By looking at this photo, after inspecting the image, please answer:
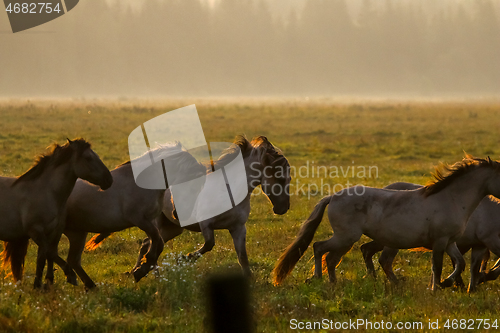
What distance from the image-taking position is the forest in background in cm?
14212

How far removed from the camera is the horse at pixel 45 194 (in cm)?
664

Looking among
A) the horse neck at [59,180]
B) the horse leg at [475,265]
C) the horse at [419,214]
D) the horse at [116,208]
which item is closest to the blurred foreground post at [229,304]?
the horse at [419,214]

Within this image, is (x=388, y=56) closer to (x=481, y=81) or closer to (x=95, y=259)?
(x=481, y=81)

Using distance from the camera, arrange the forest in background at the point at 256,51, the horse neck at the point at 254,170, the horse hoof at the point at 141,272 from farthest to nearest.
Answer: the forest in background at the point at 256,51
the horse neck at the point at 254,170
the horse hoof at the point at 141,272

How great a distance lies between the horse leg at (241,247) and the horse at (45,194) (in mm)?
2015

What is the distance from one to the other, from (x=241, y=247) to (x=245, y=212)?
1.63ft

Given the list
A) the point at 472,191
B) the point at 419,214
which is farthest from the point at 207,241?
the point at 472,191

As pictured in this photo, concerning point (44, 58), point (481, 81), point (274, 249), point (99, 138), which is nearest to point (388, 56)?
point (481, 81)

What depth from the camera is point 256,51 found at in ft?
553

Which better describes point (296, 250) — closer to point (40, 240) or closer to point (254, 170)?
point (254, 170)

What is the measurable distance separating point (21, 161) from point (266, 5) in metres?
166

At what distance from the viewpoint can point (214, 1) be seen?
598 feet

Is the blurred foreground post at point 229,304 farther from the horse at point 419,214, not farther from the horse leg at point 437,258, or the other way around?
the horse leg at point 437,258

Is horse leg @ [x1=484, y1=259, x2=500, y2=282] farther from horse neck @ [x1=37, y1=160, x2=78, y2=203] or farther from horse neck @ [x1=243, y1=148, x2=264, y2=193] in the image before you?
horse neck @ [x1=37, y1=160, x2=78, y2=203]
